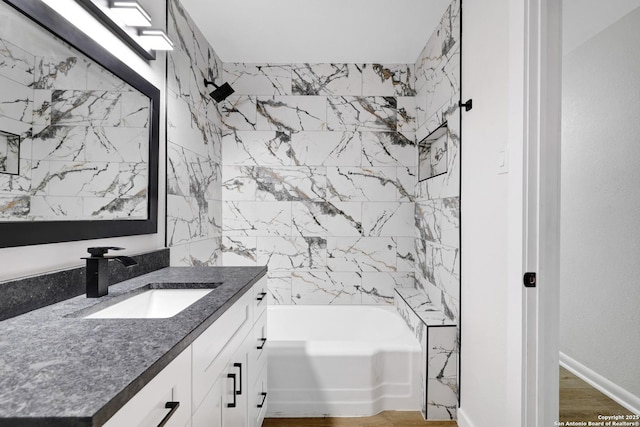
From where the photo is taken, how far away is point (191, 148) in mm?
2500

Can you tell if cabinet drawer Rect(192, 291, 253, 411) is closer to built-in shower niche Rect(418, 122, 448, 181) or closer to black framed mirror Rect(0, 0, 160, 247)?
black framed mirror Rect(0, 0, 160, 247)

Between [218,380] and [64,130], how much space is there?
105cm

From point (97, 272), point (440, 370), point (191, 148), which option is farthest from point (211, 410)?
point (191, 148)

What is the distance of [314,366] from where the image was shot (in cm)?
226

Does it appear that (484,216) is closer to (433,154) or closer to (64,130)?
(433,154)

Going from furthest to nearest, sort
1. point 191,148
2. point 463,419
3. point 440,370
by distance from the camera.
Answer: point 191,148 → point 440,370 → point 463,419

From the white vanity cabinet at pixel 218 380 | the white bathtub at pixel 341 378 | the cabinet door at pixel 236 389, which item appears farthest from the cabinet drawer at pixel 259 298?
the white bathtub at pixel 341 378

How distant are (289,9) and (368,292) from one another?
2338 millimetres

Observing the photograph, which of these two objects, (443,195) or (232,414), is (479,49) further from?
(232,414)

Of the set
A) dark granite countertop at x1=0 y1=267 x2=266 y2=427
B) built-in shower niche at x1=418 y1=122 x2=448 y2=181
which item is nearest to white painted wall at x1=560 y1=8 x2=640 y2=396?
built-in shower niche at x1=418 y1=122 x2=448 y2=181

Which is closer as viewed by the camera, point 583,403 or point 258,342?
point 258,342

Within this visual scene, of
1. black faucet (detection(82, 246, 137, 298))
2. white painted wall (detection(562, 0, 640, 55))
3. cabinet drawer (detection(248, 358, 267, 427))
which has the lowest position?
cabinet drawer (detection(248, 358, 267, 427))

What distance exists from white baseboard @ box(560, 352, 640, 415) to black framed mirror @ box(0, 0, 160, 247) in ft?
9.81

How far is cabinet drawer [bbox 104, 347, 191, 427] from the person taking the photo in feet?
2.13
